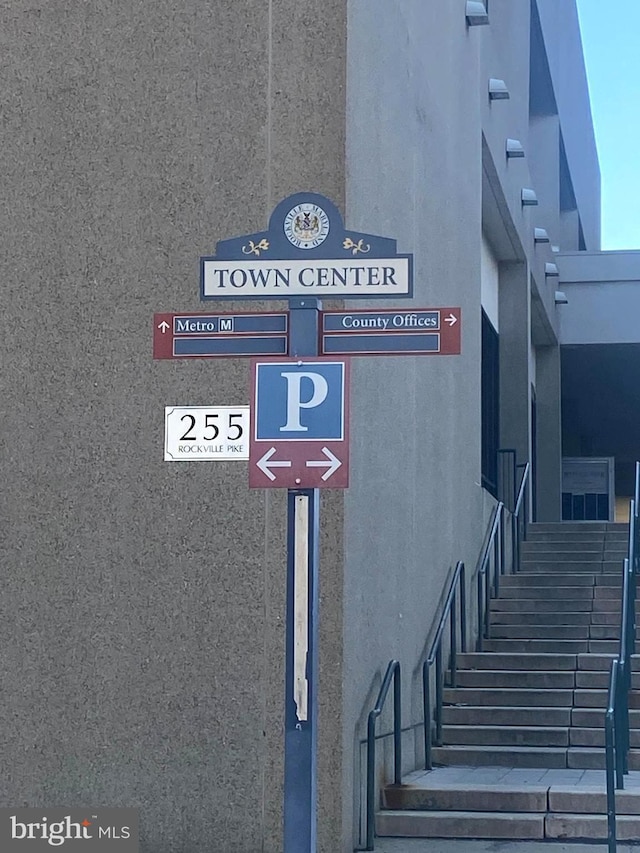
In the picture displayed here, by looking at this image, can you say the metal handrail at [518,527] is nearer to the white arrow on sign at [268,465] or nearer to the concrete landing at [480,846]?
the concrete landing at [480,846]

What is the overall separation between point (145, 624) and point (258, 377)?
313 cm

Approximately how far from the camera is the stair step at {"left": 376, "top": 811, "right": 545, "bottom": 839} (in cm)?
814

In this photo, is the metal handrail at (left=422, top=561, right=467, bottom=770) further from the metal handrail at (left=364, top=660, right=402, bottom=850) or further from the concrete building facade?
the metal handrail at (left=364, top=660, right=402, bottom=850)

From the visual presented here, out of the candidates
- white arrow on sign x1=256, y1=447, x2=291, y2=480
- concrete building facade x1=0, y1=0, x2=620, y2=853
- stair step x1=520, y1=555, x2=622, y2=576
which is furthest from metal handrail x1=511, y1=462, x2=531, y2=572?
white arrow on sign x1=256, y1=447, x2=291, y2=480

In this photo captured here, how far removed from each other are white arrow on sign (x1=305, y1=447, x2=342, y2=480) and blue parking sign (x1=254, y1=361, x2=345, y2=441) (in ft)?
0.19

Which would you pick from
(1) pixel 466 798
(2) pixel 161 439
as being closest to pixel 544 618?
(1) pixel 466 798

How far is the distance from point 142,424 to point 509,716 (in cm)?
389

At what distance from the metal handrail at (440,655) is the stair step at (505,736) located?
0.12 metres

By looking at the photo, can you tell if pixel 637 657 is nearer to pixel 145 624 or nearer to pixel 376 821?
pixel 376 821

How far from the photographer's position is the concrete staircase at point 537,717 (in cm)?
824

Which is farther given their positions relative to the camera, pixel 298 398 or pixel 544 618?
pixel 544 618

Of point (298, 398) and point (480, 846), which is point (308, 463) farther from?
point (480, 846)

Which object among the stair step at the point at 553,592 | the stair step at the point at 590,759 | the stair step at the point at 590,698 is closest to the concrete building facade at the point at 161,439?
the stair step at the point at 590,759

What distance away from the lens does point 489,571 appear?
43.3 ft
